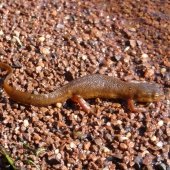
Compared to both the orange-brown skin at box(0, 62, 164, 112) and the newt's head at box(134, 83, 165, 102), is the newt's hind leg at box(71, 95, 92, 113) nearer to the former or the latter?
the orange-brown skin at box(0, 62, 164, 112)

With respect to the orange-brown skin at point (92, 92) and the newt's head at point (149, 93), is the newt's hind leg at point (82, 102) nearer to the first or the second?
the orange-brown skin at point (92, 92)

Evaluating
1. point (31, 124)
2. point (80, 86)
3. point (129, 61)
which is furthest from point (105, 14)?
point (31, 124)

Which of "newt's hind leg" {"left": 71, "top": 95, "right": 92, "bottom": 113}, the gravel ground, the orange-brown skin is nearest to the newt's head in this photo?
the orange-brown skin

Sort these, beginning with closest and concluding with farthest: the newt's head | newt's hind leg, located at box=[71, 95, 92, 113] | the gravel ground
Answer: the gravel ground, newt's hind leg, located at box=[71, 95, 92, 113], the newt's head

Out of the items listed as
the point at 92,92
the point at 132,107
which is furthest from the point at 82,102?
the point at 132,107

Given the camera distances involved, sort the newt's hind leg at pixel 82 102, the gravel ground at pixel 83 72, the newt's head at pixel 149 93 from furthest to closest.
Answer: the newt's head at pixel 149 93, the newt's hind leg at pixel 82 102, the gravel ground at pixel 83 72

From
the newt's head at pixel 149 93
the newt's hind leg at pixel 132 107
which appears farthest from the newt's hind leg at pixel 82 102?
the newt's head at pixel 149 93

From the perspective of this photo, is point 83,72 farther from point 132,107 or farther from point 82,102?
point 132,107
